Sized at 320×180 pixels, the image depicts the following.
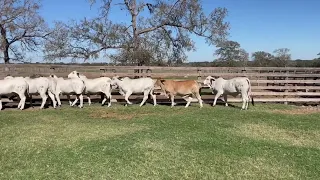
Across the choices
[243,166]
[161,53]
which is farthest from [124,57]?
[243,166]

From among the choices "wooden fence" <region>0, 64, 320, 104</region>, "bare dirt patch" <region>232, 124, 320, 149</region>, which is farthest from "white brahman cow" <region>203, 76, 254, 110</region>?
"bare dirt patch" <region>232, 124, 320, 149</region>

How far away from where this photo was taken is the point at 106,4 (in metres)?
19.8

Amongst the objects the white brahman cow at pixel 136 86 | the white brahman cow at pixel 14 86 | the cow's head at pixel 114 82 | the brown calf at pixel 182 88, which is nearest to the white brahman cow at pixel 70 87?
the white brahman cow at pixel 14 86

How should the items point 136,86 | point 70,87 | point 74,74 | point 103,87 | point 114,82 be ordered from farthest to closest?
point 114,82
point 74,74
point 136,86
point 103,87
point 70,87

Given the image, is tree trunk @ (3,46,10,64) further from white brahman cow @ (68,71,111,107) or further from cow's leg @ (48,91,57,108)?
cow's leg @ (48,91,57,108)

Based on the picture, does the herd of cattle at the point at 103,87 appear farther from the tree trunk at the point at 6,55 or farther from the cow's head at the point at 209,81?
the tree trunk at the point at 6,55

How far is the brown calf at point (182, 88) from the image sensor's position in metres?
14.2

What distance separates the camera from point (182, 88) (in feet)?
46.9

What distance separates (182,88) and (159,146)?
22.1 ft

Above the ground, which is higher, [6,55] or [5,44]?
[5,44]

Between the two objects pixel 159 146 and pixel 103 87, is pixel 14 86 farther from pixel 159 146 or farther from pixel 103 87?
pixel 159 146

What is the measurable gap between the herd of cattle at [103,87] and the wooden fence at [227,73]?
84 centimetres

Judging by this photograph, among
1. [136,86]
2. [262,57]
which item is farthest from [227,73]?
[262,57]

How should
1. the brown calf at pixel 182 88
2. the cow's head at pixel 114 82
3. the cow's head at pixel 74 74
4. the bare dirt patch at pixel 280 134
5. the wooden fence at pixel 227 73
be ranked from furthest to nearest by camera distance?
the wooden fence at pixel 227 73 → the cow's head at pixel 114 82 → the cow's head at pixel 74 74 → the brown calf at pixel 182 88 → the bare dirt patch at pixel 280 134
